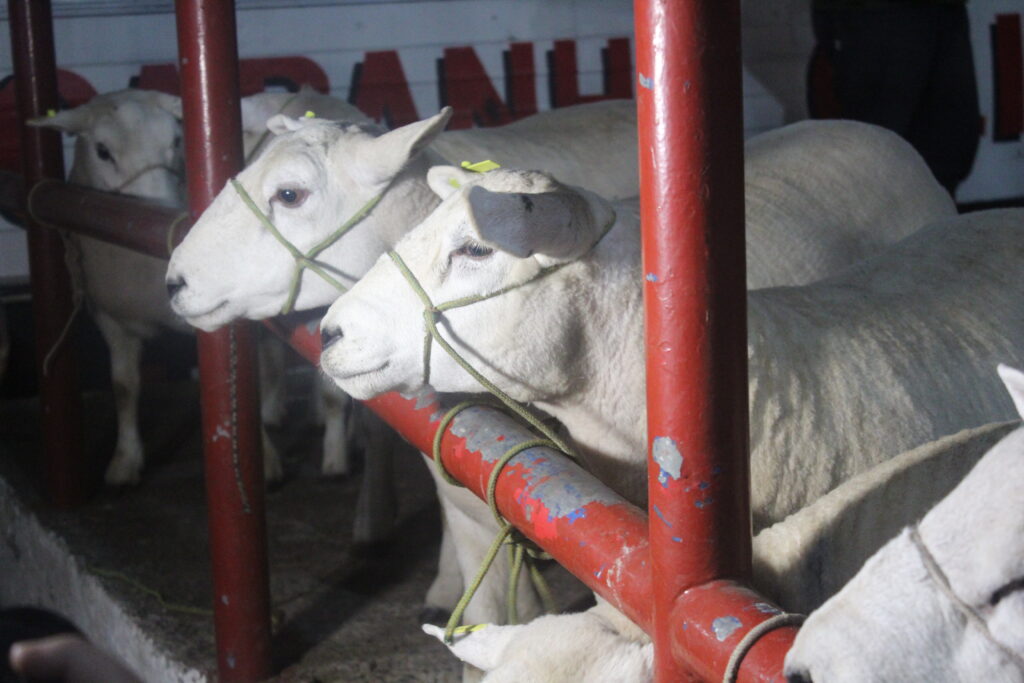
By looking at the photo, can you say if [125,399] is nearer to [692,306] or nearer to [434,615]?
[434,615]

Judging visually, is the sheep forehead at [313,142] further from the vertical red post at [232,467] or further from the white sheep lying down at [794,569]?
the white sheep lying down at [794,569]

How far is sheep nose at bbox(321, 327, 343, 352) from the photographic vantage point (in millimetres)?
2109

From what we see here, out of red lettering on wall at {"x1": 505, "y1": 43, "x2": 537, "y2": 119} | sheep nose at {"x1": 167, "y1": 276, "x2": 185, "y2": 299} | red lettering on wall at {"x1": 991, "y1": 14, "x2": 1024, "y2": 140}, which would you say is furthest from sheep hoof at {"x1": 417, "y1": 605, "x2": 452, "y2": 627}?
red lettering on wall at {"x1": 991, "y1": 14, "x2": 1024, "y2": 140}

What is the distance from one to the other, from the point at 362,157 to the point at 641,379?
3.23 ft

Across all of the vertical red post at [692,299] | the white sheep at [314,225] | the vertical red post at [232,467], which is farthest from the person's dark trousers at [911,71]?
the vertical red post at [692,299]

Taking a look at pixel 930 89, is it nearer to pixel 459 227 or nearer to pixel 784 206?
pixel 784 206

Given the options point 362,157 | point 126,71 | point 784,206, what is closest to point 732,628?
point 362,157

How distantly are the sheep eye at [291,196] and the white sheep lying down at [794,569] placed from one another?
1.44 meters

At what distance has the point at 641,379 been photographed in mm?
2152

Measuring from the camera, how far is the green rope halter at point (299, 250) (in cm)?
273

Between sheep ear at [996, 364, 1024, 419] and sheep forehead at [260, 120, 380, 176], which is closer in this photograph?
sheep ear at [996, 364, 1024, 419]

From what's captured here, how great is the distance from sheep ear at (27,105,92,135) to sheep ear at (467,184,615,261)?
251 cm

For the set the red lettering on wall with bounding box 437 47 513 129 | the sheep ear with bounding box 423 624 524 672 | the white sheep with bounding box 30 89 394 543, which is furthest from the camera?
the red lettering on wall with bounding box 437 47 513 129

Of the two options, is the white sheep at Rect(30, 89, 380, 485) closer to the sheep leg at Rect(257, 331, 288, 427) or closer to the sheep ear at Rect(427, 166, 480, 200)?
the sheep leg at Rect(257, 331, 288, 427)
